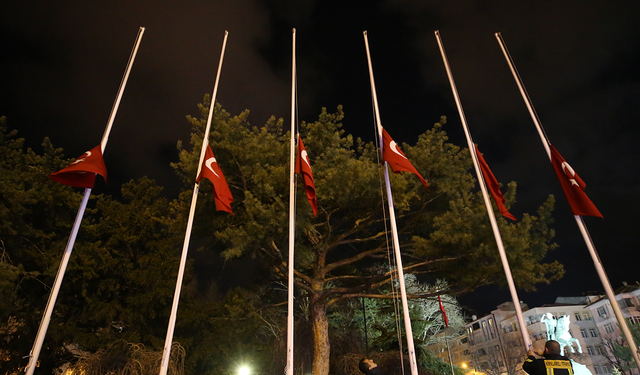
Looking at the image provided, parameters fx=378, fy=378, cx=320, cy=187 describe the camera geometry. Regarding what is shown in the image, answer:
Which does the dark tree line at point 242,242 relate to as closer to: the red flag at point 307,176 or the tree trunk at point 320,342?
the tree trunk at point 320,342

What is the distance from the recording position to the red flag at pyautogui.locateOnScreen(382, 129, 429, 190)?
29.0 ft

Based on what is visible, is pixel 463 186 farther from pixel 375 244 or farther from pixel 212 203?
pixel 212 203

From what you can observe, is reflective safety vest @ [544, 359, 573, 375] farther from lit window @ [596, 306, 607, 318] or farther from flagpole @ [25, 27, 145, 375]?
lit window @ [596, 306, 607, 318]

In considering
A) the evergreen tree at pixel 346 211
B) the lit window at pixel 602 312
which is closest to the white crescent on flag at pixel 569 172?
the evergreen tree at pixel 346 211

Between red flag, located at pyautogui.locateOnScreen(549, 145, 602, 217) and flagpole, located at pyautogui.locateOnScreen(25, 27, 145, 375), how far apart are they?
1065 centimetres

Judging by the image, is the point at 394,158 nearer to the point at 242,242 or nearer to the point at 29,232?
the point at 242,242

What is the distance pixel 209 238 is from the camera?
14.9 meters

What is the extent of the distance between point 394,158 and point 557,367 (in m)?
5.15

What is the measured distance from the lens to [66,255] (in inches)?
293

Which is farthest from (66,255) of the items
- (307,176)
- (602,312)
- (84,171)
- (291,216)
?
(602,312)

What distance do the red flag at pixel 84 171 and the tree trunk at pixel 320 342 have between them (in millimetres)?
9712

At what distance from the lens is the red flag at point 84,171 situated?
25.2 feet

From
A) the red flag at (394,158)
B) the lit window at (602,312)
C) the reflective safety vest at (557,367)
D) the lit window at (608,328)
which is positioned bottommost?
the reflective safety vest at (557,367)

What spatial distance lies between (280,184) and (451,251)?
6556 millimetres
